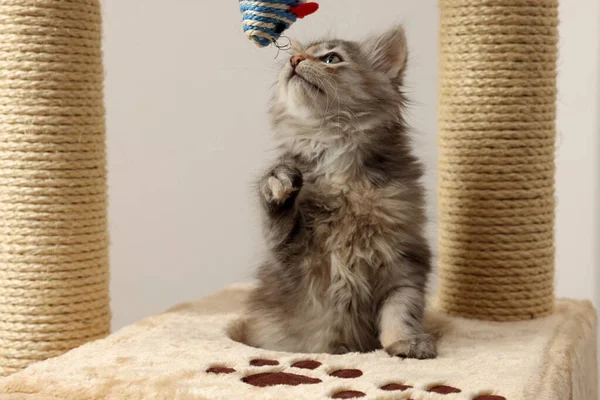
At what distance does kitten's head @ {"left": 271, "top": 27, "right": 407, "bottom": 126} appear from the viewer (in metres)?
1.59

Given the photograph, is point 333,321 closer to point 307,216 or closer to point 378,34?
point 307,216

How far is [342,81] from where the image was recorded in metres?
1.62

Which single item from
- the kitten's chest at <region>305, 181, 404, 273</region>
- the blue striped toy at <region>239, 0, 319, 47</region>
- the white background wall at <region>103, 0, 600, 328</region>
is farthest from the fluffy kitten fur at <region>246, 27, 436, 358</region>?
the white background wall at <region>103, 0, 600, 328</region>

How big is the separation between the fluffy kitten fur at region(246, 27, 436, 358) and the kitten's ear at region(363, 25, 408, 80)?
7 cm

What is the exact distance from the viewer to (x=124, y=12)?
8.98 ft

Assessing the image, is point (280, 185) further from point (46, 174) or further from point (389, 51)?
point (46, 174)

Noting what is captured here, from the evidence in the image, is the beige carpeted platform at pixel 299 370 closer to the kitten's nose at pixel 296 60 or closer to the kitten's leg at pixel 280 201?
the kitten's leg at pixel 280 201

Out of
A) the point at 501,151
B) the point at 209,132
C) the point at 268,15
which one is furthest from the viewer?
the point at 209,132

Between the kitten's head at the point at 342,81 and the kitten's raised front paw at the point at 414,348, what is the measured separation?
1.55ft

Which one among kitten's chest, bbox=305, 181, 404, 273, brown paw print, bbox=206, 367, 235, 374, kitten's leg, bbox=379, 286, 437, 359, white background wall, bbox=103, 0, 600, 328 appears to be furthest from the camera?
white background wall, bbox=103, 0, 600, 328

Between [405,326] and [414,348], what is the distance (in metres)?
0.07

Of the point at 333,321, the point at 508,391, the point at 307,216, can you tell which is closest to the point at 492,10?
the point at 307,216

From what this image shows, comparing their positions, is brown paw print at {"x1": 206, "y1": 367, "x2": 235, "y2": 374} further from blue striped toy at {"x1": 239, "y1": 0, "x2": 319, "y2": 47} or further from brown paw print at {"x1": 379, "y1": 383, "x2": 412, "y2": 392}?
blue striped toy at {"x1": 239, "y1": 0, "x2": 319, "y2": 47}

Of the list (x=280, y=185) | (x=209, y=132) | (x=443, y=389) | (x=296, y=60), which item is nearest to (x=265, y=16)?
(x=296, y=60)
